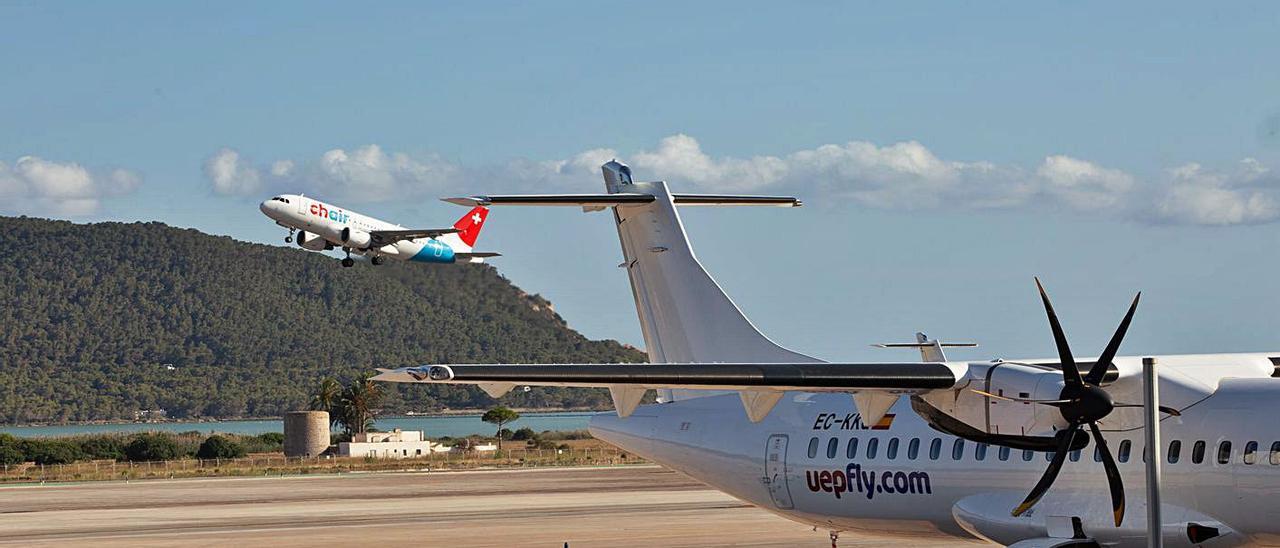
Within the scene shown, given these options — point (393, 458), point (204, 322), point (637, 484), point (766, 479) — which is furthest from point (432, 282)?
point (766, 479)

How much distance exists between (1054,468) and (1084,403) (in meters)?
0.95

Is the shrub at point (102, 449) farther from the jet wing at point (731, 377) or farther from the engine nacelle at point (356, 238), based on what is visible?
the jet wing at point (731, 377)

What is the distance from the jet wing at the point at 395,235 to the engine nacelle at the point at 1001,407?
44.2 meters

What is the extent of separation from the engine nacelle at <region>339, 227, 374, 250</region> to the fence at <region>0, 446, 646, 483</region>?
1156 centimetres

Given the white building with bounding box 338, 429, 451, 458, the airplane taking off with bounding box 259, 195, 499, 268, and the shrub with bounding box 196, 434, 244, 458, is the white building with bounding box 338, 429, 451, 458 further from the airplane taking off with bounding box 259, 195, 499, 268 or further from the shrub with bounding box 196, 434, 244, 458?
the airplane taking off with bounding box 259, 195, 499, 268

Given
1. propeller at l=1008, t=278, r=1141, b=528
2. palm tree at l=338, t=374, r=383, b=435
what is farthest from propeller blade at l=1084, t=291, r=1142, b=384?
palm tree at l=338, t=374, r=383, b=435

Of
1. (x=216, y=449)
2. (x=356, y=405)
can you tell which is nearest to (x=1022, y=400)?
(x=216, y=449)

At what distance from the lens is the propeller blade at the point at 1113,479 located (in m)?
16.7

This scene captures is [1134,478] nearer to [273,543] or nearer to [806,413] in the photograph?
[806,413]

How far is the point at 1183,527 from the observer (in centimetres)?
1677

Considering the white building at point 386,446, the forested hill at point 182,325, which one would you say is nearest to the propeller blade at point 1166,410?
the white building at point 386,446

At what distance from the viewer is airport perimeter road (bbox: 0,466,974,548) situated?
31047mm

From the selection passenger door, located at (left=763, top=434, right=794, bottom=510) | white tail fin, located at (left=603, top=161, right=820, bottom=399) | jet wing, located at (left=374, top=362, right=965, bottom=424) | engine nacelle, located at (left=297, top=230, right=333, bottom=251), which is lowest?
passenger door, located at (left=763, top=434, right=794, bottom=510)

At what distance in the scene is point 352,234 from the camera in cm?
5931
